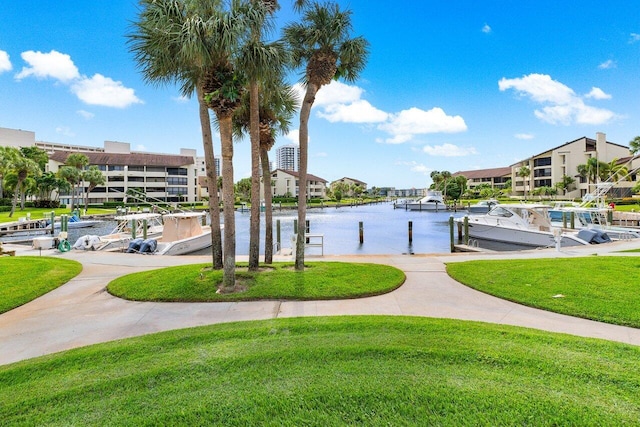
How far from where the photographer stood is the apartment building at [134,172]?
255 ft

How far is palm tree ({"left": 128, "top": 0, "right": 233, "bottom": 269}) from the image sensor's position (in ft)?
25.7

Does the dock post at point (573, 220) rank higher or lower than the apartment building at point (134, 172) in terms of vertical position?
lower

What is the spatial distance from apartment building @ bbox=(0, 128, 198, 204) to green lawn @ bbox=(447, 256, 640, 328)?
3007 inches

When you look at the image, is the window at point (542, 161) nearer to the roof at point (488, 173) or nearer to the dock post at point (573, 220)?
the roof at point (488, 173)

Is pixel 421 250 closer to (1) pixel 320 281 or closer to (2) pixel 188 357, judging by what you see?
(1) pixel 320 281

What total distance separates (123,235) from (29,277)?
1195cm

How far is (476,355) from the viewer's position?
4582mm

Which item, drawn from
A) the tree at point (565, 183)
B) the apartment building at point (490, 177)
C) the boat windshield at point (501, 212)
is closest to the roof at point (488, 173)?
the apartment building at point (490, 177)

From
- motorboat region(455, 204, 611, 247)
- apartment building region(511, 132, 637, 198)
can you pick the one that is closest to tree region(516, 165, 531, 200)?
apartment building region(511, 132, 637, 198)

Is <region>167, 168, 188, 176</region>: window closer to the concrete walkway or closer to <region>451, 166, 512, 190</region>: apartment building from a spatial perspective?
the concrete walkway

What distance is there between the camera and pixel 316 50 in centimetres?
1048

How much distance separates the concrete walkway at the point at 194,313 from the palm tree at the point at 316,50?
349 cm

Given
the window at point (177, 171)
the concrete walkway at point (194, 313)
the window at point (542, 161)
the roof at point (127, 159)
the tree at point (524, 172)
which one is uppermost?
the roof at point (127, 159)

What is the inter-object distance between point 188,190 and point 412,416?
88.5 meters
